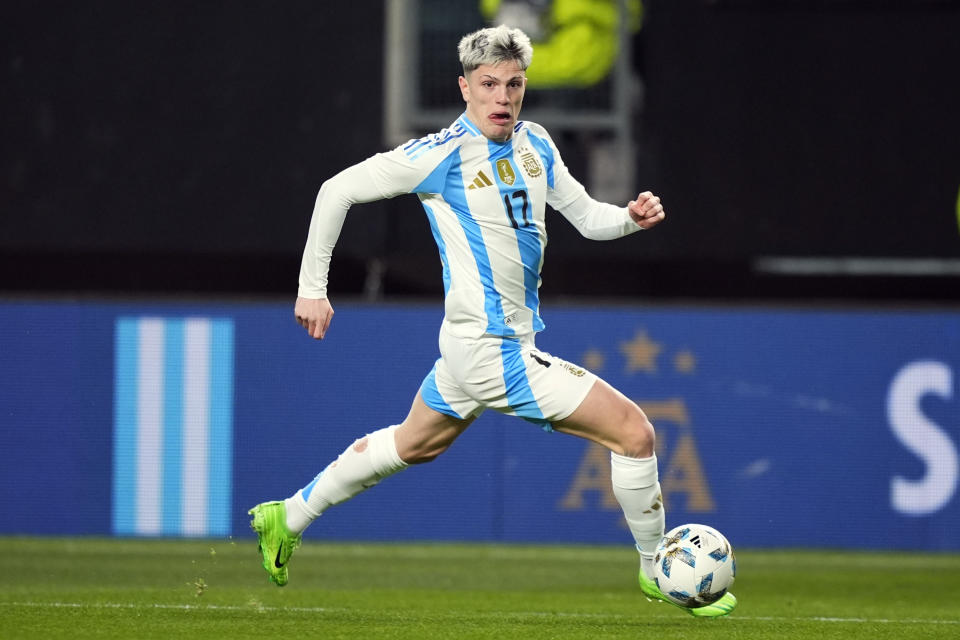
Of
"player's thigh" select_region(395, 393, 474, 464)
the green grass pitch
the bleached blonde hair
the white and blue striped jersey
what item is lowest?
the green grass pitch

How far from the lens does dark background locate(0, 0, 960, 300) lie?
35.6 ft

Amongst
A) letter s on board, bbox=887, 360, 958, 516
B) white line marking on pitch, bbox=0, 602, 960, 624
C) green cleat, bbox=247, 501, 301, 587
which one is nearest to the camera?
green cleat, bbox=247, 501, 301, 587

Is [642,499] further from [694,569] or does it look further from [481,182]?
[481,182]

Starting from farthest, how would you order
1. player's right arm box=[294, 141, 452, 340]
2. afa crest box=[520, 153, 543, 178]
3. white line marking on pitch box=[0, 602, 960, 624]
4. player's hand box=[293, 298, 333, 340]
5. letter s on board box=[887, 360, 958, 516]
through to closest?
letter s on board box=[887, 360, 958, 516] < white line marking on pitch box=[0, 602, 960, 624] < afa crest box=[520, 153, 543, 178] < player's right arm box=[294, 141, 452, 340] < player's hand box=[293, 298, 333, 340]

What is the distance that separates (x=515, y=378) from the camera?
5.84 m

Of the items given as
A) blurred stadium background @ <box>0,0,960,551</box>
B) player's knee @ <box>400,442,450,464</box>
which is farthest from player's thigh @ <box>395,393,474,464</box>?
blurred stadium background @ <box>0,0,960,551</box>

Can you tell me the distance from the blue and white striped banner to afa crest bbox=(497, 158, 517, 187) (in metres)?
5.39

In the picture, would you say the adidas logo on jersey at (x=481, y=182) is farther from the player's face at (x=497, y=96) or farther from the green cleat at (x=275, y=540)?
the green cleat at (x=275, y=540)

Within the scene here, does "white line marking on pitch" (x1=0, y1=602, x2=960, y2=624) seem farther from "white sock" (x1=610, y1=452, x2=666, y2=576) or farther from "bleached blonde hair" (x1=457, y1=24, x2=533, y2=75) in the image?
"bleached blonde hair" (x1=457, y1=24, x2=533, y2=75)

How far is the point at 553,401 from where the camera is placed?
5.82 m

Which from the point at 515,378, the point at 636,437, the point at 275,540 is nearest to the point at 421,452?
the point at 515,378

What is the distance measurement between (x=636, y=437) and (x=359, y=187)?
4.23 feet

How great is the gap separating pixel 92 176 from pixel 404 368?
92.7 inches

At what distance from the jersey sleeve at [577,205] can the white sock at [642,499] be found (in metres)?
0.82
